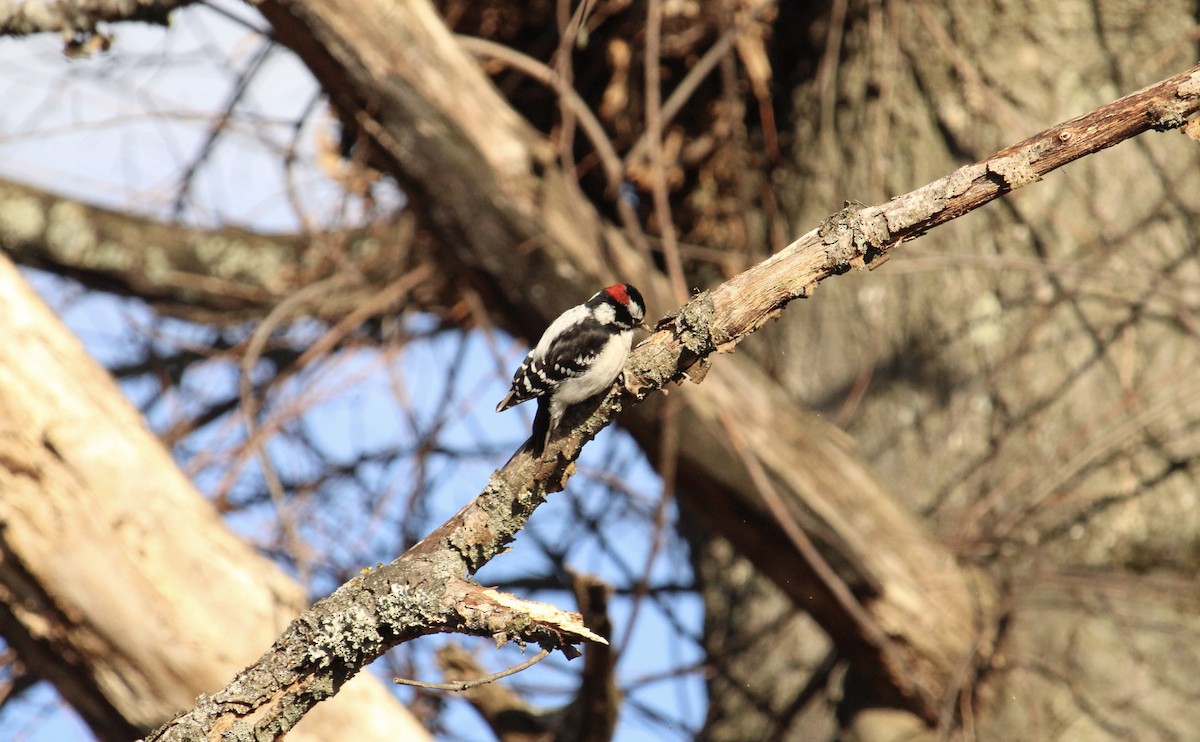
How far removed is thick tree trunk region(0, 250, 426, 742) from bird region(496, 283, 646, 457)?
109 centimetres

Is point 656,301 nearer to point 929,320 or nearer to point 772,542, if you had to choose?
point 772,542

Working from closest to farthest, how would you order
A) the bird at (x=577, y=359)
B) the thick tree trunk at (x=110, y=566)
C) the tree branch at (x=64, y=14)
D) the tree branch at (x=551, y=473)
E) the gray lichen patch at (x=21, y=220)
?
the tree branch at (x=551, y=473) → the bird at (x=577, y=359) → the thick tree trunk at (x=110, y=566) → the tree branch at (x=64, y=14) → the gray lichen patch at (x=21, y=220)

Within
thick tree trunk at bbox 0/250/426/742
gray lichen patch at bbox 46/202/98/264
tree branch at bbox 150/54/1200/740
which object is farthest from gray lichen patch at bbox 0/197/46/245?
tree branch at bbox 150/54/1200/740

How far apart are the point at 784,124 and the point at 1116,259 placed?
1.42 metres

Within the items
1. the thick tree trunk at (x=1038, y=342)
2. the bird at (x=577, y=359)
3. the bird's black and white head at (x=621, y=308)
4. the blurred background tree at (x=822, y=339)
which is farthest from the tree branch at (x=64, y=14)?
the thick tree trunk at (x=1038, y=342)

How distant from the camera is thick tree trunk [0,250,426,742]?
9.55 ft

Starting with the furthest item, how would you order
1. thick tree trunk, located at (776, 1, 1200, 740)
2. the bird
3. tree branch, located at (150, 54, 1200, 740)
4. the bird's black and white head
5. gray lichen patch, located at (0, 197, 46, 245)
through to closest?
1. gray lichen patch, located at (0, 197, 46, 245)
2. thick tree trunk, located at (776, 1, 1200, 740)
3. the bird's black and white head
4. the bird
5. tree branch, located at (150, 54, 1200, 740)

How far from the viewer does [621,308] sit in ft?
8.25

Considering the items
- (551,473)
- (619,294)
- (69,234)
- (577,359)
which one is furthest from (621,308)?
(69,234)

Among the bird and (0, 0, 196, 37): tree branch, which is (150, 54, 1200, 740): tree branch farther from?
(0, 0, 196, 37): tree branch

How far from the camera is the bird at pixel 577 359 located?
2.11 meters

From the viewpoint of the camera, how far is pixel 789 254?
76.8 inches

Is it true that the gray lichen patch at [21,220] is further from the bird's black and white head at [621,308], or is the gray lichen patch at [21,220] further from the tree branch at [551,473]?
the tree branch at [551,473]

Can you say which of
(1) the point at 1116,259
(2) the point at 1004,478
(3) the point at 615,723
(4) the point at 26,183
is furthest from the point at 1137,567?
(4) the point at 26,183
